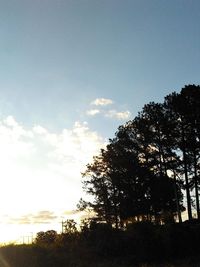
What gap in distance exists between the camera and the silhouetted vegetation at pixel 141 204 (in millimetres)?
38094

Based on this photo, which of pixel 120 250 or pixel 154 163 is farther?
pixel 154 163

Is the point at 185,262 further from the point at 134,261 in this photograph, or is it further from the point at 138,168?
the point at 138,168

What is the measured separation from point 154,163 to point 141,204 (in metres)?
5.63

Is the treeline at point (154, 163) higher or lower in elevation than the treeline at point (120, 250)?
higher

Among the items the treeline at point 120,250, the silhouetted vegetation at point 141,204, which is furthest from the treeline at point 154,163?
the treeline at point 120,250

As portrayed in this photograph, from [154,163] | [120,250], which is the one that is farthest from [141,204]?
[120,250]

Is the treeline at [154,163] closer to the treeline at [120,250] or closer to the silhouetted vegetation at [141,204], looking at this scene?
the silhouetted vegetation at [141,204]

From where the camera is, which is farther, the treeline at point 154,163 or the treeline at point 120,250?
the treeline at point 154,163

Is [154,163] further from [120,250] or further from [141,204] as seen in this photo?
[120,250]

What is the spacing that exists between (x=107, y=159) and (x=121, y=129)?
5260mm

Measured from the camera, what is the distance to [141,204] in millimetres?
61062

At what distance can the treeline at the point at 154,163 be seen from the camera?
56688 millimetres

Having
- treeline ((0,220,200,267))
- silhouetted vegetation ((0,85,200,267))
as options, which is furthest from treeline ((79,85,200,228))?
treeline ((0,220,200,267))

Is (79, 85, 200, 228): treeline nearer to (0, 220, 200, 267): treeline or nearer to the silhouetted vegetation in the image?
the silhouetted vegetation
